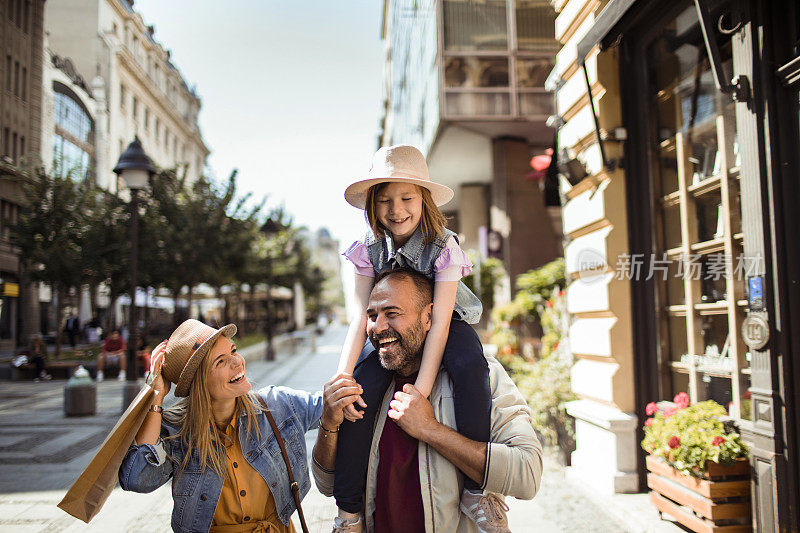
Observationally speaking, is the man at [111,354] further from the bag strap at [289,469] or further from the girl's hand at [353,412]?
the girl's hand at [353,412]

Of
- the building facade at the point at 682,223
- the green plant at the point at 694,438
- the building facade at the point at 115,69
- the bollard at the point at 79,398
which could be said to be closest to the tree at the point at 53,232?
the bollard at the point at 79,398

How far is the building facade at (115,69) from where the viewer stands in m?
39.9

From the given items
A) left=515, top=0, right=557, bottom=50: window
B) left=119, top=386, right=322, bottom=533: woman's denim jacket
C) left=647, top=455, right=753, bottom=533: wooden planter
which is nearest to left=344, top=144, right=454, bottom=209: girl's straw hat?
left=119, top=386, right=322, bottom=533: woman's denim jacket

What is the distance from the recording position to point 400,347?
7.28 ft

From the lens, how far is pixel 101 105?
39.4 metres

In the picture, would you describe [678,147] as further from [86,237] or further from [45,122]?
[45,122]

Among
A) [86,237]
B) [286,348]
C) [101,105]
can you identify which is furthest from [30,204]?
[101,105]

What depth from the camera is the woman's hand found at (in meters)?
2.09

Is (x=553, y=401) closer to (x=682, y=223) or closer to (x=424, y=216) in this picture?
(x=682, y=223)

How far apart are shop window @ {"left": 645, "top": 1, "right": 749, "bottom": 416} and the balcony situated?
1009 centimetres

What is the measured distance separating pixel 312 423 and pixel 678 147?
13.5 ft

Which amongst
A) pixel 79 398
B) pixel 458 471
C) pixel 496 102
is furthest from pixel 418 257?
pixel 496 102

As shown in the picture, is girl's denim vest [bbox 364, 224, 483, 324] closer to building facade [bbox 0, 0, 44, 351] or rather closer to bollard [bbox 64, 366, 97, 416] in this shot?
bollard [bbox 64, 366, 97, 416]

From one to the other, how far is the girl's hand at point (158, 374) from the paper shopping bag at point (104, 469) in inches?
1.0
